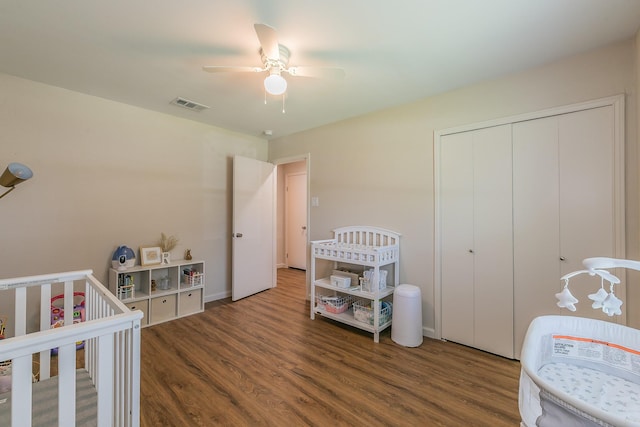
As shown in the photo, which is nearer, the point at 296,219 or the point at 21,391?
the point at 21,391

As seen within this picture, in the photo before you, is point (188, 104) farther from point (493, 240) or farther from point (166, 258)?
point (493, 240)

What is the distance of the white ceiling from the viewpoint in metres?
1.59

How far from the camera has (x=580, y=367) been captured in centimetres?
130

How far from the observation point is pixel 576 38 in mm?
1841

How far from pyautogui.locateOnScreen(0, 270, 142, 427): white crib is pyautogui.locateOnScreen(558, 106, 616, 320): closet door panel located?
9.14ft

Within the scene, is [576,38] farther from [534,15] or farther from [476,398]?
[476,398]

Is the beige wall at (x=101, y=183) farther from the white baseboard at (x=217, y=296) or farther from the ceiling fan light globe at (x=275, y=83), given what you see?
the ceiling fan light globe at (x=275, y=83)

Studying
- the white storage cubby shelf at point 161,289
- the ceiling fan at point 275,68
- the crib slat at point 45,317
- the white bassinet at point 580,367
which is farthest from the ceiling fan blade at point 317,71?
the white storage cubby shelf at point 161,289

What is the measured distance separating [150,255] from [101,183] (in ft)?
2.94

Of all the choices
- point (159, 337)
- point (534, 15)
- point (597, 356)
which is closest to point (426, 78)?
point (534, 15)

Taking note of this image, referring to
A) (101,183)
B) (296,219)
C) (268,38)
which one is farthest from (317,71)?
(296,219)

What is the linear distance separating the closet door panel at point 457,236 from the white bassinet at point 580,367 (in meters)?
1.21

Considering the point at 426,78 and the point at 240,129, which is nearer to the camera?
the point at 426,78

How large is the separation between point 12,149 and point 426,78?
12.0 feet
